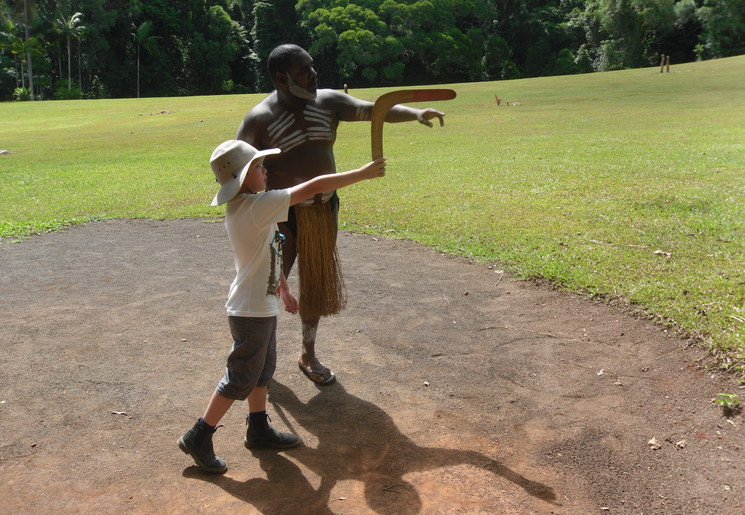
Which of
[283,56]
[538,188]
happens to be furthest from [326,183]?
[538,188]

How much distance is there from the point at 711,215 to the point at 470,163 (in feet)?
20.1

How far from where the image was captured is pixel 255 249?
3541 millimetres

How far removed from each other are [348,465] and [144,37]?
174 feet

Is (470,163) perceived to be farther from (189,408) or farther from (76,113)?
(76,113)

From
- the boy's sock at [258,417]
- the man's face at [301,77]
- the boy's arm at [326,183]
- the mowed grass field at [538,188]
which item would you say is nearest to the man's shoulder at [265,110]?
the man's face at [301,77]

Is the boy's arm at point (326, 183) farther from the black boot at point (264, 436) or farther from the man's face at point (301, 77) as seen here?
the black boot at point (264, 436)

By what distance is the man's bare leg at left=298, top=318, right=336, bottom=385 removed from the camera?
4.71 meters

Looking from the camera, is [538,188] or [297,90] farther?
[538,188]

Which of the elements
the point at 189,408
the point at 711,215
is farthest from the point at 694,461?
the point at 711,215

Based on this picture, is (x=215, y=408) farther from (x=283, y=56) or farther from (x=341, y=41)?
(x=341, y=41)

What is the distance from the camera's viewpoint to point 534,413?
4.21m

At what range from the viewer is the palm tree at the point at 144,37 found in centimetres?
5078

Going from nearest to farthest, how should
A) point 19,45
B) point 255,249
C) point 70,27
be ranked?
1. point 255,249
2. point 19,45
3. point 70,27

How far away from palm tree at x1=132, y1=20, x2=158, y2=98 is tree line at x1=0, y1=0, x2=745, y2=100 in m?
0.08
